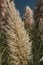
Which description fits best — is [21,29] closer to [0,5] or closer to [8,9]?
[8,9]

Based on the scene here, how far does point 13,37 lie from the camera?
448 centimetres

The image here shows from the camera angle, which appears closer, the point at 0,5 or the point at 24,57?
the point at 24,57

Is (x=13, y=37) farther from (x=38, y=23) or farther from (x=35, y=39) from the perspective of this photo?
(x=38, y=23)

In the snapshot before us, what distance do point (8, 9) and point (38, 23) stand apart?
27.6 ft

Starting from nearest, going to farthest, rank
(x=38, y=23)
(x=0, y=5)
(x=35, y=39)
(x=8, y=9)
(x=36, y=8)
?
(x=8, y=9)
(x=0, y=5)
(x=35, y=39)
(x=38, y=23)
(x=36, y=8)

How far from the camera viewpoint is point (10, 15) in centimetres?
443

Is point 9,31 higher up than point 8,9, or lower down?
lower down

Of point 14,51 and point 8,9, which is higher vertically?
point 8,9

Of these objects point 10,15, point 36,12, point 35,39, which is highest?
point 10,15

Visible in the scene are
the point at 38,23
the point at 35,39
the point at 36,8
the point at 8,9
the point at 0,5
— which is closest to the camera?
the point at 8,9

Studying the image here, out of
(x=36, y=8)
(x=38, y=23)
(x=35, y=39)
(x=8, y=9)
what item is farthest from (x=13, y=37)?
(x=36, y=8)

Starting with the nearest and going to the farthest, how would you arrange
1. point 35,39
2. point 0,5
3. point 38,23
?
1. point 0,5
2. point 35,39
3. point 38,23

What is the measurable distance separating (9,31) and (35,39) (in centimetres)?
741

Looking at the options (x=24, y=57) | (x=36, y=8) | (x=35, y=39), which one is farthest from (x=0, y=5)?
(x=36, y=8)
